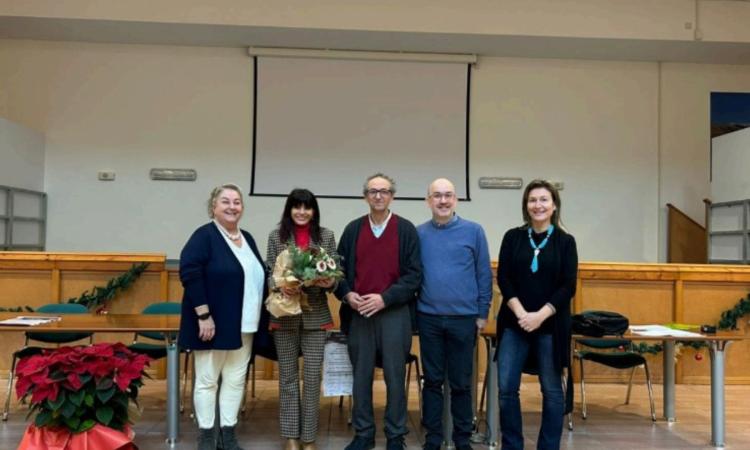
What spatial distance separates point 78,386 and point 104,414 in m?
0.21

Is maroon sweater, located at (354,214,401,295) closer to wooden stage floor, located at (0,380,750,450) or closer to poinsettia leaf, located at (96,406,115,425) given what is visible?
wooden stage floor, located at (0,380,750,450)

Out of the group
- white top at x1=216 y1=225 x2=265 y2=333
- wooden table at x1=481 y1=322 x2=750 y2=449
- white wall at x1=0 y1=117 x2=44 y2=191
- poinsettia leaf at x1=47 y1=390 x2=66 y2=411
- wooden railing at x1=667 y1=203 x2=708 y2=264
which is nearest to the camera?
poinsettia leaf at x1=47 y1=390 x2=66 y2=411

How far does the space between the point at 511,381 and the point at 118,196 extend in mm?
6256

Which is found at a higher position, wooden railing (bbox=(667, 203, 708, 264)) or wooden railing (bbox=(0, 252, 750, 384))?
wooden railing (bbox=(667, 203, 708, 264))

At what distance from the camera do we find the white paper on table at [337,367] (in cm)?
321

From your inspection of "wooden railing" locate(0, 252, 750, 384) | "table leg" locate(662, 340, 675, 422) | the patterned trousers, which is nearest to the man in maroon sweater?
the patterned trousers

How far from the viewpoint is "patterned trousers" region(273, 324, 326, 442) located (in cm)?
308

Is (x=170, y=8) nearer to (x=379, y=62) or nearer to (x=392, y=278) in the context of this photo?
(x=379, y=62)

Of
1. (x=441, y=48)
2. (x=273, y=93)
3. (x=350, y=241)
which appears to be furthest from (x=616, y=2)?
(x=350, y=241)

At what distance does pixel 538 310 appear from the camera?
112 inches

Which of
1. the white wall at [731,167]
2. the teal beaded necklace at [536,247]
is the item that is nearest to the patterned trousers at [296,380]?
the teal beaded necklace at [536,247]

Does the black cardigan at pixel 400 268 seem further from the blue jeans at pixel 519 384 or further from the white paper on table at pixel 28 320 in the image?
the white paper on table at pixel 28 320

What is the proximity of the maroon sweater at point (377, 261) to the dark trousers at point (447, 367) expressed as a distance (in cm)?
30

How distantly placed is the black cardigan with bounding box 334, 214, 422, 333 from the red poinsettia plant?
117 cm
